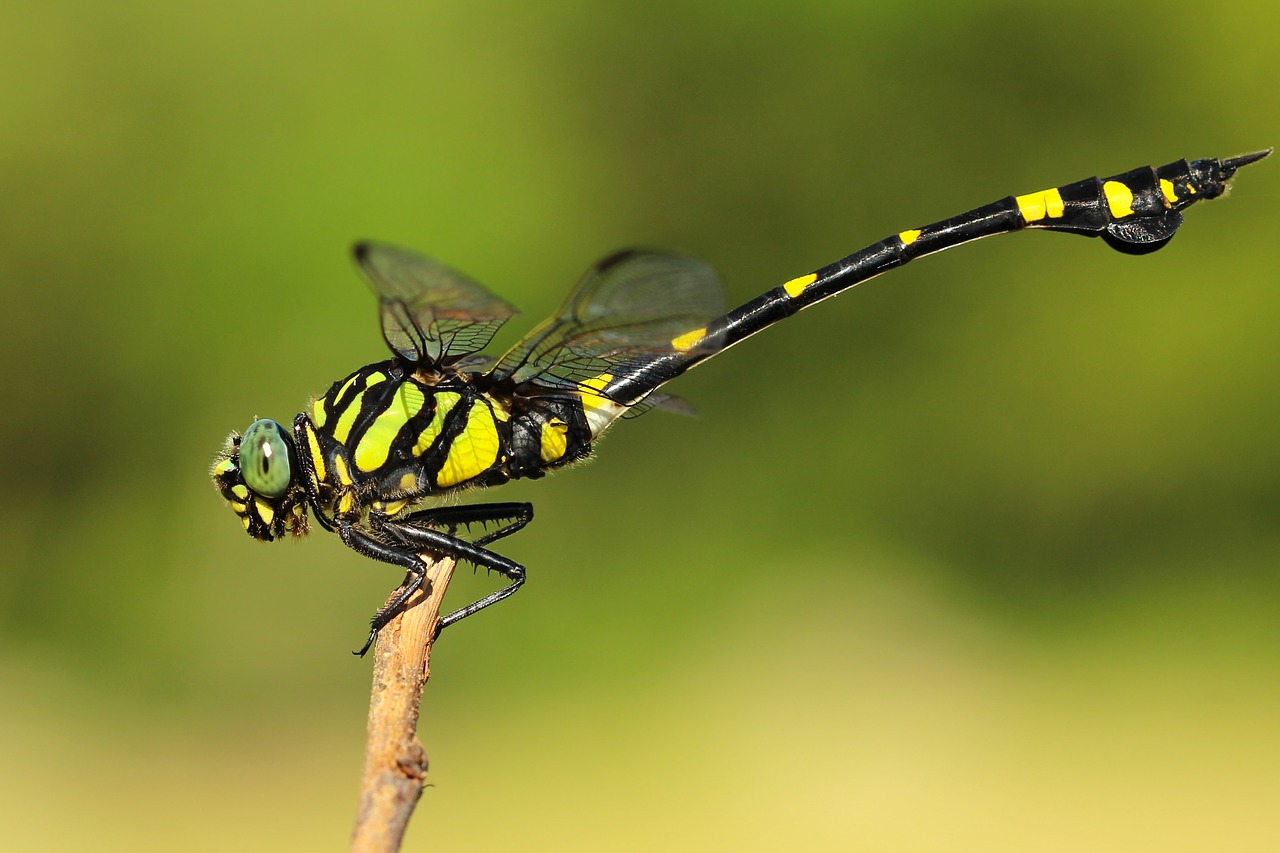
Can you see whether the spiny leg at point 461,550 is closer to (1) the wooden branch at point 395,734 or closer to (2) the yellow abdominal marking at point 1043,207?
(1) the wooden branch at point 395,734

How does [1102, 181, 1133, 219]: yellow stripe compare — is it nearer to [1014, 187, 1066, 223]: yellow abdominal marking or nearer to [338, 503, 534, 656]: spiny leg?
[1014, 187, 1066, 223]: yellow abdominal marking

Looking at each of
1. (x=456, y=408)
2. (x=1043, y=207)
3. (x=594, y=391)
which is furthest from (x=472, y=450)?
(x=1043, y=207)

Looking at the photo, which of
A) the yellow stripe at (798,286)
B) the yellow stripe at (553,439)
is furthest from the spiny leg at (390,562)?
the yellow stripe at (798,286)

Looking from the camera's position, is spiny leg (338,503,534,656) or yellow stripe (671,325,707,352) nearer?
spiny leg (338,503,534,656)

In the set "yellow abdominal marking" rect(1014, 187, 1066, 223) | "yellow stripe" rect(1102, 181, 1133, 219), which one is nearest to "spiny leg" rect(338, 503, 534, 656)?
"yellow abdominal marking" rect(1014, 187, 1066, 223)

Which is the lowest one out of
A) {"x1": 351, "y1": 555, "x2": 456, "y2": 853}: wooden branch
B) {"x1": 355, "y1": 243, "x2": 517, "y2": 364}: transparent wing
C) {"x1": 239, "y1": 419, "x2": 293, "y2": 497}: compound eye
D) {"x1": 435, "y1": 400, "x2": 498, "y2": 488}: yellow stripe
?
{"x1": 351, "y1": 555, "x2": 456, "y2": 853}: wooden branch
